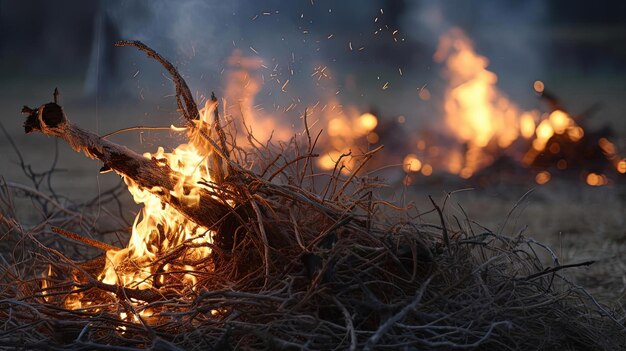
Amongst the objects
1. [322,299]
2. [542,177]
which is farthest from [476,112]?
[322,299]

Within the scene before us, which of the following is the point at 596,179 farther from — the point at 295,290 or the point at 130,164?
the point at 130,164

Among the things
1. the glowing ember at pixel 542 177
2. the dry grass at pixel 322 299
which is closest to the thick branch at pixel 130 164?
the dry grass at pixel 322 299

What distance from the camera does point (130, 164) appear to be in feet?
10.3

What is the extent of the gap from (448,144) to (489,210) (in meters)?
2.10

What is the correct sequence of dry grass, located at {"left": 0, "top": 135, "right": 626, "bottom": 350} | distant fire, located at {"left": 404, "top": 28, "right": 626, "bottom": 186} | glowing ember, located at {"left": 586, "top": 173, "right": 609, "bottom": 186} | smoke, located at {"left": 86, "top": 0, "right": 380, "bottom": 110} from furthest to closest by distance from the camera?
distant fire, located at {"left": 404, "top": 28, "right": 626, "bottom": 186} → glowing ember, located at {"left": 586, "top": 173, "right": 609, "bottom": 186} → smoke, located at {"left": 86, "top": 0, "right": 380, "bottom": 110} → dry grass, located at {"left": 0, "top": 135, "right": 626, "bottom": 350}

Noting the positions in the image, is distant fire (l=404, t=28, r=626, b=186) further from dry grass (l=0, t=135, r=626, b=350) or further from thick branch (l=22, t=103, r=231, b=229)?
thick branch (l=22, t=103, r=231, b=229)

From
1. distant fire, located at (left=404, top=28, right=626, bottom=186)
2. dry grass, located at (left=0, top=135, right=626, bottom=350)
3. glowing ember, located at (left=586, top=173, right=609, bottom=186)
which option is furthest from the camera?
distant fire, located at (left=404, top=28, right=626, bottom=186)

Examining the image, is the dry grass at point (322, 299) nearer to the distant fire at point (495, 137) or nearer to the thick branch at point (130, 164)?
the thick branch at point (130, 164)

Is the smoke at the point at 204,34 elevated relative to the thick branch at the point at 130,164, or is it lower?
elevated

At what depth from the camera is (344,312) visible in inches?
103

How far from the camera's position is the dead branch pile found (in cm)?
270

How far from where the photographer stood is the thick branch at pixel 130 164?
310 cm

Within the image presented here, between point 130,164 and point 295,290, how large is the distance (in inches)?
32.1

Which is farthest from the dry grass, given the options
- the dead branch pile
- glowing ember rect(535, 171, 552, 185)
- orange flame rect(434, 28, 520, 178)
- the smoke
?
orange flame rect(434, 28, 520, 178)
